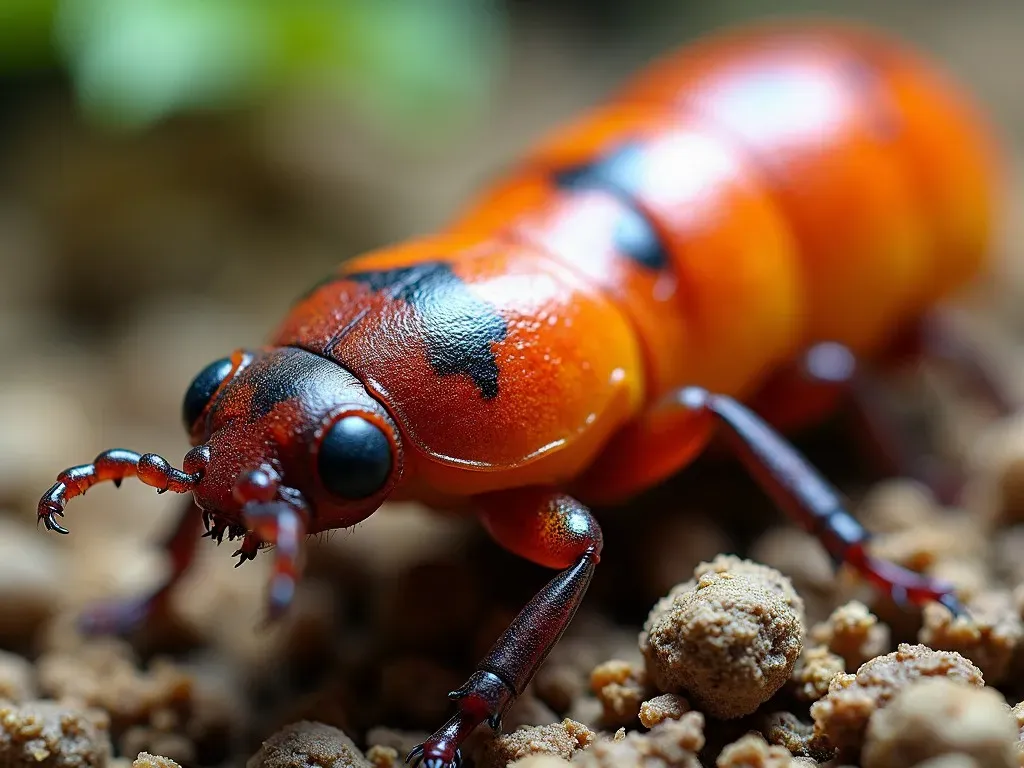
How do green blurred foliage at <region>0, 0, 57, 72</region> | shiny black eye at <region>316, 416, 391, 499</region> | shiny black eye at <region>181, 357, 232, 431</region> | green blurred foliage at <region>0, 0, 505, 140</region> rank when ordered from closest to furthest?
1. shiny black eye at <region>316, 416, 391, 499</region>
2. shiny black eye at <region>181, 357, 232, 431</region>
3. green blurred foliage at <region>0, 0, 505, 140</region>
4. green blurred foliage at <region>0, 0, 57, 72</region>

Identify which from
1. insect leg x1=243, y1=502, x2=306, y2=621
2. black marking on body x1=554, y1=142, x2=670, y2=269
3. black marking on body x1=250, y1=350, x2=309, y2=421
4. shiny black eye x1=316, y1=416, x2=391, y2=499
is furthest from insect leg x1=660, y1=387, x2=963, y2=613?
insect leg x1=243, y1=502, x2=306, y2=621

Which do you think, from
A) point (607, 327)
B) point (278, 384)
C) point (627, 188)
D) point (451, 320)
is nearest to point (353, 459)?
point (278, 384)

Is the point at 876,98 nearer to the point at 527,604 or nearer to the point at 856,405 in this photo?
the point at 856,405

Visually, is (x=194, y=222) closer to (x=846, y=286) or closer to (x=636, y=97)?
(x=636, y=97)

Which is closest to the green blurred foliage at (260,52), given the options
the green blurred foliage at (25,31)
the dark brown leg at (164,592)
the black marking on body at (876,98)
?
the green blurred foliage at (25,31)

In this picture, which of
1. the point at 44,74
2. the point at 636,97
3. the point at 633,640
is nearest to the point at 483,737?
the point at 633,640

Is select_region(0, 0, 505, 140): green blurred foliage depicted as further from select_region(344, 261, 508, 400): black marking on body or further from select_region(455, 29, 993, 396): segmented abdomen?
select_region(344, 261, 508, 400): black marking on body

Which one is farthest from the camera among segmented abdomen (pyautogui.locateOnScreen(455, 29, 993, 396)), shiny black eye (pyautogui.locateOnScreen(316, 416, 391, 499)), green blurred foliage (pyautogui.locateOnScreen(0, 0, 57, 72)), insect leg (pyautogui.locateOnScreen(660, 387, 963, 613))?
green blurred foliage (pyautogui.locateOnScreen(0, 0, 57, 72))
